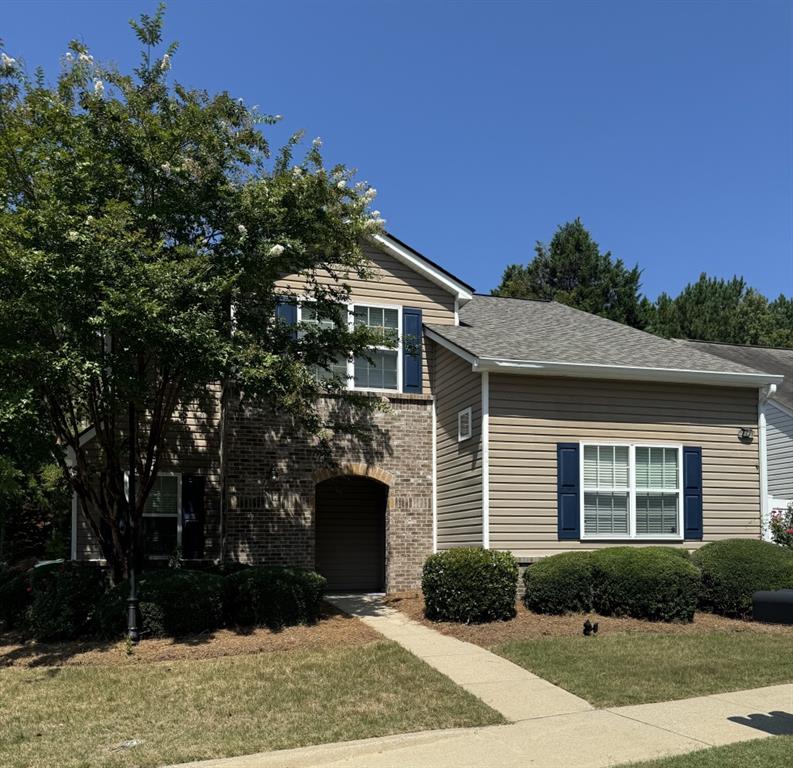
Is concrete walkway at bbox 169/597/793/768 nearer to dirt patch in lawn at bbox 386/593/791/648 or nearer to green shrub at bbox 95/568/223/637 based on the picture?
dirt patch in lawn at bbox 386/593/791/648

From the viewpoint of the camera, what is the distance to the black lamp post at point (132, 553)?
1093 cm

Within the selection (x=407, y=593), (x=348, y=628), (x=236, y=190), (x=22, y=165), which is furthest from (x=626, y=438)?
(x=22, y=165)

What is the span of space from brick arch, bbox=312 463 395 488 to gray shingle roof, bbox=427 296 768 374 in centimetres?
288

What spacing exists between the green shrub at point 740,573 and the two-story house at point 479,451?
1.40 m

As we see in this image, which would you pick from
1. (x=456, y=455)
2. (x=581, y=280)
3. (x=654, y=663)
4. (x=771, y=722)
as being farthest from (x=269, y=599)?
(x=581, y=280)

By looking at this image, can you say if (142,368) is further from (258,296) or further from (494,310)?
(494,310)

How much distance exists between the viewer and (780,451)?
A: 21562mm

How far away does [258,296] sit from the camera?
12.5m

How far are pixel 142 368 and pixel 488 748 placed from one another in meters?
7.20

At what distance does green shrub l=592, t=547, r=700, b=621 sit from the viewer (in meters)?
12.6

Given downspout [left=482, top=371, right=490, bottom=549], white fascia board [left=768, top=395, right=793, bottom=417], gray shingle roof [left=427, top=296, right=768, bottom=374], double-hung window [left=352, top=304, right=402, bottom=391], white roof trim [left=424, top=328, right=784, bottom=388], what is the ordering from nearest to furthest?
downspout [left=482, top=371, right=490, bottom=549]
white roof trim [left=424, top=328, right=784, bottom=388]
gray shingle roof [left=427, top=296, right=768, bottom=374]
double-hung window [left=352, top=304, right=402, bottom=391]
white fascia board [left=768, top=395, right=793, bottom=417]

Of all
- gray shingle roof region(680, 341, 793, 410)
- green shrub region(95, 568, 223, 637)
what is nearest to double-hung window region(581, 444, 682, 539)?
green shrub region(95, 568, 223, 637)

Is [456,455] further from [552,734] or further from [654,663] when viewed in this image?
[552,734]

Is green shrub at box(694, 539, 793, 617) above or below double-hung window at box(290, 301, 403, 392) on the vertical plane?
below
